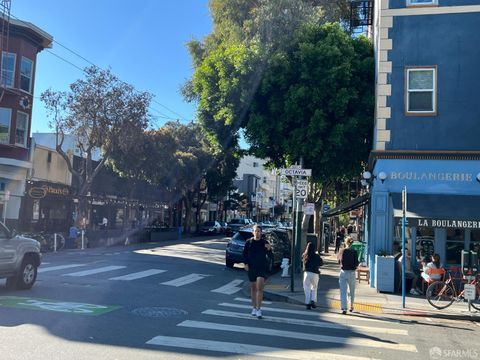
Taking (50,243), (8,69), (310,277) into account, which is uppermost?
(8,69)

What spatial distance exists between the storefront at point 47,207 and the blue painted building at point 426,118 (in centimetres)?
1996

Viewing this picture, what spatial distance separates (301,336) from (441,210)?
791cm

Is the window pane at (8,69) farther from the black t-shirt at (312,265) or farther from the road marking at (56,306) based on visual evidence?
the black t-shirt at (312,265)

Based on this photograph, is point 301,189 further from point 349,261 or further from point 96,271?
point 96,271

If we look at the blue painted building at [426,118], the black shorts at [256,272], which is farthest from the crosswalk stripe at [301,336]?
the blue painted building at [426,118]

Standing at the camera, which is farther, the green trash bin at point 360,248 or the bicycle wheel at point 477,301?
the green trash bin at point 360,248

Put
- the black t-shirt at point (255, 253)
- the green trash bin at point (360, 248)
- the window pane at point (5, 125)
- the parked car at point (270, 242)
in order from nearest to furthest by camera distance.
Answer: the black t-shirt at point (255, 253) < the parked car at point (270, 242) < the green trash bin at point (360, 248) < the window pane at point (5, 125)

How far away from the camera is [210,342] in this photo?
7434 millimetres

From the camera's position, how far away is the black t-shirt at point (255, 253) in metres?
9.98

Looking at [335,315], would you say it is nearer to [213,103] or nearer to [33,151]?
[213,103]

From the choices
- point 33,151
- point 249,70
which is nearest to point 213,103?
point 249,70

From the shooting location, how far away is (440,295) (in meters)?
12.0

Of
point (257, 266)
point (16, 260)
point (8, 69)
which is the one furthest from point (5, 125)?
point (257, 266)

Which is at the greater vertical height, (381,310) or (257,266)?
(257,266)
